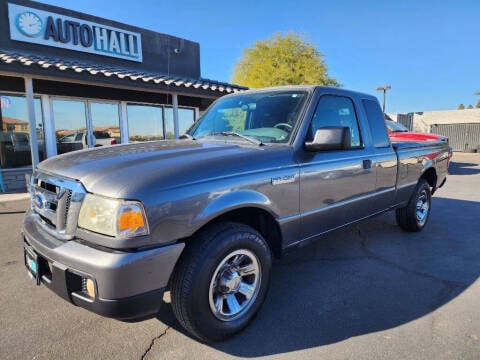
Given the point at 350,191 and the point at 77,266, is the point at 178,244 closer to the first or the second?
the point at 77,266

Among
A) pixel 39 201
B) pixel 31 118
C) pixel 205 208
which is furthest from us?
pixel 31 118

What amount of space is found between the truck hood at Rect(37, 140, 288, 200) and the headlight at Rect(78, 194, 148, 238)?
5cm

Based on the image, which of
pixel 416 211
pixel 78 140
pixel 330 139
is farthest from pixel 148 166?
pixel 78 140

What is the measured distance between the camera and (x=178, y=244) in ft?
7.02

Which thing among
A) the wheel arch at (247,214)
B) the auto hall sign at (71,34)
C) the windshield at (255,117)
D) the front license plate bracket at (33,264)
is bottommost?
the front license plate bracket at (33,264)

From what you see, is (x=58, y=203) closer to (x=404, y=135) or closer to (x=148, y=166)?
(x=148, y=166)

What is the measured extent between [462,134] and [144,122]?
24.0 metres

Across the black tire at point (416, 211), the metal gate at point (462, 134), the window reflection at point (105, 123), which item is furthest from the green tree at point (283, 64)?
the black tire at point (416, 211)

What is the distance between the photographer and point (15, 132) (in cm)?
940

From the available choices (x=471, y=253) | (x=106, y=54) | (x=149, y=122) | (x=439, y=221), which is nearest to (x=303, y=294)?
(x=471, y=253)

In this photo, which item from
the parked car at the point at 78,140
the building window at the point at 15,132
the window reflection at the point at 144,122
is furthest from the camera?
the window reflection at the point at 144,122

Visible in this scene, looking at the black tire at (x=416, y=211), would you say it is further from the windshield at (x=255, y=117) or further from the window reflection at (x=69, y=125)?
the window reflection at (x=69, y=125)

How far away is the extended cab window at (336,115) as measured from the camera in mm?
3265

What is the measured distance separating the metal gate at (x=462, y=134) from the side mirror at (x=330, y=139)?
26.1m
